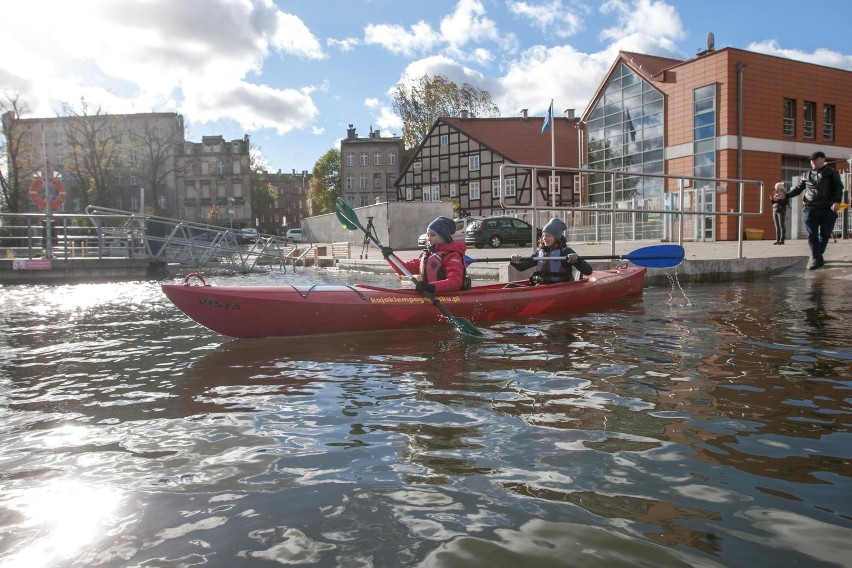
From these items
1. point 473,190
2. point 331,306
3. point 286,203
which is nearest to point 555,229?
point 331,306

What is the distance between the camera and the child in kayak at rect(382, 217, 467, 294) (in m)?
6.94

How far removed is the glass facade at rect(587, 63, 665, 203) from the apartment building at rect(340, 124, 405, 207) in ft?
124

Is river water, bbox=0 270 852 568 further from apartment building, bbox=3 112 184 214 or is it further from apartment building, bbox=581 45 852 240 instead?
apartment building, bbox=3 112 184 214

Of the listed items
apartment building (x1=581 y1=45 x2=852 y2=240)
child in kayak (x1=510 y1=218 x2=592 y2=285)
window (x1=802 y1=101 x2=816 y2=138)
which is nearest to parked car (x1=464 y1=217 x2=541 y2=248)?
apartment building (x1=581 y1=45 x2=852 y2=240)

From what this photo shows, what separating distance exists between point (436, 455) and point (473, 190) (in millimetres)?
43188

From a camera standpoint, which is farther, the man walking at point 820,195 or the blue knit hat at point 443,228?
the man walking at point 820,195

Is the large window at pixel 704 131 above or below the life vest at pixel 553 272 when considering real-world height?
above

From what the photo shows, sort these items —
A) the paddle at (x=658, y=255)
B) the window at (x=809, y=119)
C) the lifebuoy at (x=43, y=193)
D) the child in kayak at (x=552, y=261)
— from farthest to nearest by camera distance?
the window at (x=809, y=119) < the lifebuoy at (x=43, y=193) < the paddle at (x=658, y=255) < the child in kayak at (x=552, y=261)

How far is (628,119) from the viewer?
26.8m

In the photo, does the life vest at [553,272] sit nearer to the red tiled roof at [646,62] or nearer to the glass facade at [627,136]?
the glass facade at [627,136]

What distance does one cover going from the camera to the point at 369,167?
65500 millimetres

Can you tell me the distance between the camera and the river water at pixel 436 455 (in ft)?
7.18

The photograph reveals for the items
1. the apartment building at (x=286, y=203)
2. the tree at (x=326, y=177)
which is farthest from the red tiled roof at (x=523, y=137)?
the apartment building at (x=286, y=203)

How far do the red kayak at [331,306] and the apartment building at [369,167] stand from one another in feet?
192
